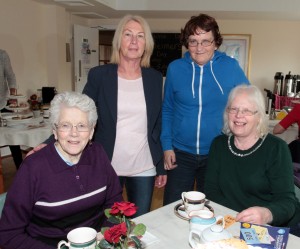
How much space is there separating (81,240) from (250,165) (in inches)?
33.8

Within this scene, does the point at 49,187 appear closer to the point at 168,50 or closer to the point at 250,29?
the point at 168,50

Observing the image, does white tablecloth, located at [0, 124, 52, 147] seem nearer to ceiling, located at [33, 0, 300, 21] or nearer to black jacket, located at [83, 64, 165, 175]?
black jacket, located at [83, 64, 165, 175]

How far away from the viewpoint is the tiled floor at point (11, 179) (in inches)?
125

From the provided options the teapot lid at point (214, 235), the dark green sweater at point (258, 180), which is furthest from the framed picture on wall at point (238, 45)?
the teapot lid at point (214, 235)

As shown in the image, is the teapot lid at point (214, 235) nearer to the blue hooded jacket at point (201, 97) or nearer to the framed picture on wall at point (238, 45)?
the blue hooded jacket at point (201, 97)

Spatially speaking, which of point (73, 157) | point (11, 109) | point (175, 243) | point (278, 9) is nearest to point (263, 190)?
point (175, 243)

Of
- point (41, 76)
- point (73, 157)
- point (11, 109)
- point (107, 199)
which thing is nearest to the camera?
point (73, 157)

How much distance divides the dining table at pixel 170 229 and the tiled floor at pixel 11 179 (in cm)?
176

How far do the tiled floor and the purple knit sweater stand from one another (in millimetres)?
1768

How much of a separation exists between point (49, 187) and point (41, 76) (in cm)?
465

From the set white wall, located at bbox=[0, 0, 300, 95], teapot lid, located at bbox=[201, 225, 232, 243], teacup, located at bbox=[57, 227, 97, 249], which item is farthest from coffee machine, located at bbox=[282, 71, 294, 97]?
teacup, located at bbox=[57, 227, 97, 249]

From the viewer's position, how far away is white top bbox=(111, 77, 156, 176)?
1688mm

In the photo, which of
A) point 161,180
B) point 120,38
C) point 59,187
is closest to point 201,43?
point 120,38

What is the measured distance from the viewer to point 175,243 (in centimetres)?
111
